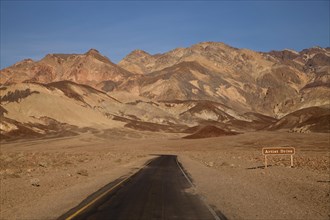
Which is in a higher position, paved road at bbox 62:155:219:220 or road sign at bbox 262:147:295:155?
road sign at bbox 262:147:295:155

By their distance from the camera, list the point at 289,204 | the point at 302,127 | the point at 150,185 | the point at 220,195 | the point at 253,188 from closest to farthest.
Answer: the point at 289,204, the point at 220,195, the point at 253,188, the point at 150,185, the point at 302,127

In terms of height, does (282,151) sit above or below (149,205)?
above

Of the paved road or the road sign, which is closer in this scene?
the paved road

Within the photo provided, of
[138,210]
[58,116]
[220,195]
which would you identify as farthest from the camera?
[58,116]

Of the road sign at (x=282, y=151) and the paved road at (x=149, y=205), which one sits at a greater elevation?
the road sign at (x=282, y=151)

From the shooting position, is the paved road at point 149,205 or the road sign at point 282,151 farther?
the road sign at point 282,151

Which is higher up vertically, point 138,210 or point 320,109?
point 320,109

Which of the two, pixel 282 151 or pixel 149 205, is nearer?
pixel 149 205

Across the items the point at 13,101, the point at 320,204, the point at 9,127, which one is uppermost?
the point at 13,101

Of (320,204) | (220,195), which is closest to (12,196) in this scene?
(220,195)

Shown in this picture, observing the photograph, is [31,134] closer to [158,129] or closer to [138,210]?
[158,129]

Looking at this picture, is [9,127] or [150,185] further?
[9,127]

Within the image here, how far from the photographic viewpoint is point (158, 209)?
1374 centimetres

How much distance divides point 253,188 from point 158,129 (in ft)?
527
